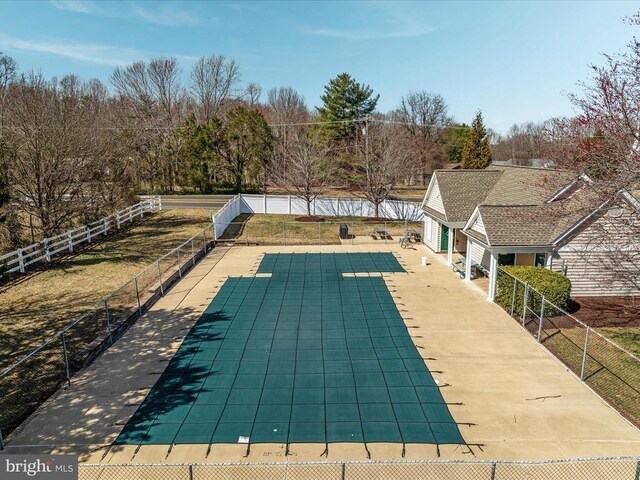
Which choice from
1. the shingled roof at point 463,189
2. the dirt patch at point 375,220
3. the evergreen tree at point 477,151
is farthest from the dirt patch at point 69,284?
the evergreen tree at point 477,151

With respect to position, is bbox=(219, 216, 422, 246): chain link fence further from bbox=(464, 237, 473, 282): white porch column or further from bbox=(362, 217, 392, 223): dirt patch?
bbox=(464, 237, 473, 282): white porch column

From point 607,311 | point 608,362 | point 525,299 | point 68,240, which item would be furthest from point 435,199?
point 68,240

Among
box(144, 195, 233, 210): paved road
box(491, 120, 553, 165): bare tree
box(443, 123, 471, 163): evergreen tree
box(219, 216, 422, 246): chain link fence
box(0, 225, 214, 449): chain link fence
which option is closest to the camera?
box(0, 225, 214, 449): chain link fence

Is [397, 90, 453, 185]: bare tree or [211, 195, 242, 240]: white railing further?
[397, 90, 453, 185]: bare tree

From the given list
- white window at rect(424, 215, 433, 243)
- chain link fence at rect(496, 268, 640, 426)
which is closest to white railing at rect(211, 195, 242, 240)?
white window at rect(424, 215, 433, 243)

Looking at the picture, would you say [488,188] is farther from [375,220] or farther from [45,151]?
[45,151]

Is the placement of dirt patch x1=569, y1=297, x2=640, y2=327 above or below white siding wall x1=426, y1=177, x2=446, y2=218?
below
